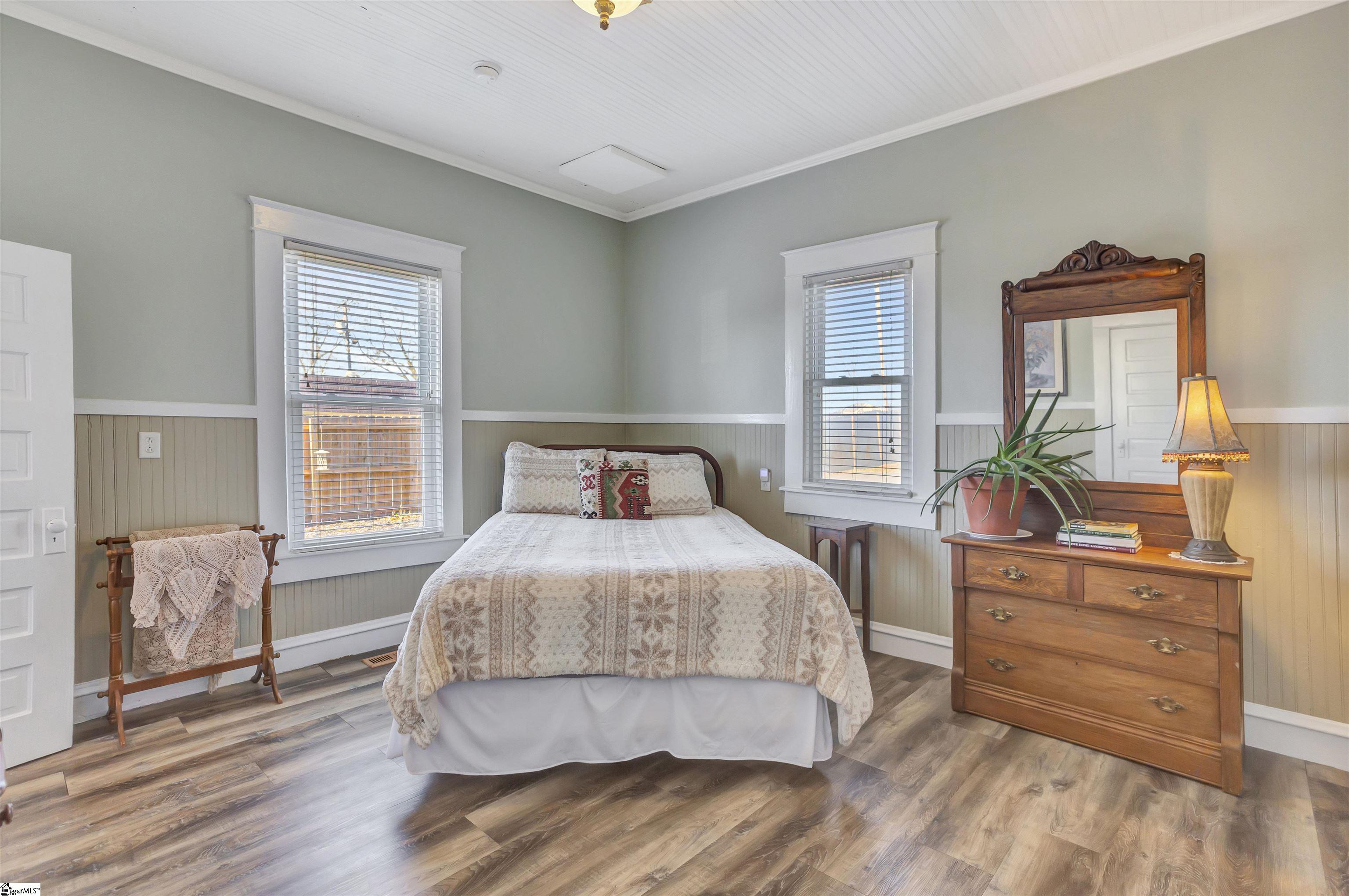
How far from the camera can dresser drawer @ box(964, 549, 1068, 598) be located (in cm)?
259

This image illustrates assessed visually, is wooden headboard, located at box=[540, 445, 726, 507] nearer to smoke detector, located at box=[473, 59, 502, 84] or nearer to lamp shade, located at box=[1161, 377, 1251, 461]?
smoke detector, located at box=[473, 59, 502, 84]

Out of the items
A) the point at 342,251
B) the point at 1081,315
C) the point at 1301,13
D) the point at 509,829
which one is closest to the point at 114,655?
the point at 509,829

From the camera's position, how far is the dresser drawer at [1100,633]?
2.30m

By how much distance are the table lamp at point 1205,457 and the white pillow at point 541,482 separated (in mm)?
2590

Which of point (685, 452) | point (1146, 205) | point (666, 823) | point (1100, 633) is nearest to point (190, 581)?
point (666, 823)

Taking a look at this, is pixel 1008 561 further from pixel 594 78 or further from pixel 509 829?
pixel 594 78

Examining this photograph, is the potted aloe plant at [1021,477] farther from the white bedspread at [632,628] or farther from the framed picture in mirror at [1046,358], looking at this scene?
the white bedspread at [632,628]

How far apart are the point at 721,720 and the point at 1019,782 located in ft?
3.31

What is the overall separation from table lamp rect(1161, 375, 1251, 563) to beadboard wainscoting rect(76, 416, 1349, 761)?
283 mm

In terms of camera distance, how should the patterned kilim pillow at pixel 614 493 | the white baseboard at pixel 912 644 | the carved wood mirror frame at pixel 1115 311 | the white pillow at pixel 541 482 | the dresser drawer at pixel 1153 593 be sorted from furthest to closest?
1. the white pillow at pixel 541 482
2. the patterned kilim pillow at pixel 614 493
3. the white baseboard at pixel 912 644
4. the carved wood mirror frame at pixel 1115 311
5. the dresser drawer at pixel 1153 593

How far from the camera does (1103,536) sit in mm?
2598

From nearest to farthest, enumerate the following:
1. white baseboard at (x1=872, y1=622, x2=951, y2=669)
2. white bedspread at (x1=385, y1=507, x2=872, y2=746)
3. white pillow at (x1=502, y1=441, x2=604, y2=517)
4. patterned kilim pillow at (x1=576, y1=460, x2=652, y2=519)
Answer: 1. white bedspread at (x1=385, y1=507, x2=872, y2=746)
2. white baseboard at (x1=872, y1=622, x2=951, y2=669)
3. patterned kilim pillow at (x1=576, y1=460, x2=652, y2=519)
4. white pillow at (x1=502, y1=441, x2=604, y2=517)

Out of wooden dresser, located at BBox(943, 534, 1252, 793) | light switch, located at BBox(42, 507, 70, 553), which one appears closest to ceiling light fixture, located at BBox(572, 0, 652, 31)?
wooden dresser, located at BBox(943, 534, 1252, 793)

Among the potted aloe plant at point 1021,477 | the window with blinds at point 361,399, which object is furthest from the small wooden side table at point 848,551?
the window with blinds at point 361,399
